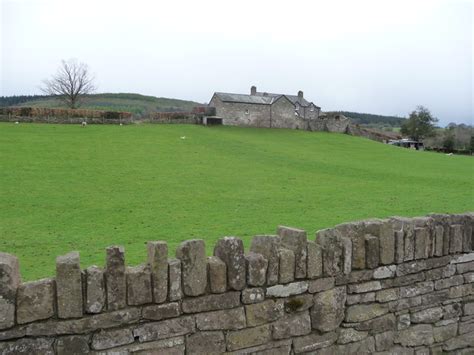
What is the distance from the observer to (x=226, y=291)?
427 cm

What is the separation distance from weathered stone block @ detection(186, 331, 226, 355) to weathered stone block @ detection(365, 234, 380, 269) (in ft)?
6.59

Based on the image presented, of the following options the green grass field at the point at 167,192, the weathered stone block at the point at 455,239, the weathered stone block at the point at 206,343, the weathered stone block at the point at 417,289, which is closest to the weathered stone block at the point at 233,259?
the weathered stone block at the point at 206,343

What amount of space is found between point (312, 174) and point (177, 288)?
2168cm

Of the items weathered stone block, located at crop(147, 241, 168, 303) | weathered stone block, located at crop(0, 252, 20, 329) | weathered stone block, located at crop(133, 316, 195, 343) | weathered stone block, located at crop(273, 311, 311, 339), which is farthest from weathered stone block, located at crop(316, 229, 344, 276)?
weathered stone block, located at crop(0, 252, 20, 329)

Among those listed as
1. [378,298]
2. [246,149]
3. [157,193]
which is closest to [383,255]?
[378,298]

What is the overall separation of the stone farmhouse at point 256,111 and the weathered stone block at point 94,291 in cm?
5709

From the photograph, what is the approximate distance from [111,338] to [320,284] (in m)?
2.31

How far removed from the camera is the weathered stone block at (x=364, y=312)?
16.6 ft

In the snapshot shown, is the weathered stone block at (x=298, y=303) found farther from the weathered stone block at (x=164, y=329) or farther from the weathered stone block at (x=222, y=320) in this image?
the weathered stone block at (x=164, y=329)

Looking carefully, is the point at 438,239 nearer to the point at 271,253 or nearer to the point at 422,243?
the point at 422,243

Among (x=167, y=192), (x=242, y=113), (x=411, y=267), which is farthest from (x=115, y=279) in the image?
(x=242, y=113)

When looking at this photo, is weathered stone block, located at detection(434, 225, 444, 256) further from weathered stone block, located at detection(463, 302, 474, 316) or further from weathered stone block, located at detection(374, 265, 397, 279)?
weathered stone block, located at detection(463, 302, 474, 316)

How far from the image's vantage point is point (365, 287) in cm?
514

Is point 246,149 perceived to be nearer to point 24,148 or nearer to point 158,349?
point 24,148
